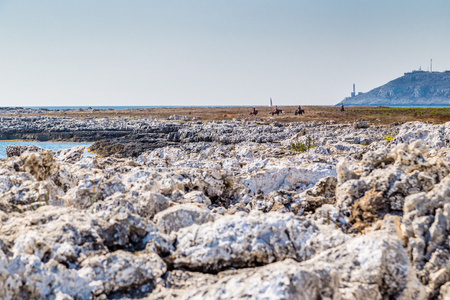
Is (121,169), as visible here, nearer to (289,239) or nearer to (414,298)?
(289,239)

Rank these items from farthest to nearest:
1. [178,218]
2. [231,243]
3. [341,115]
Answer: [341,115] → [178,218] → [231,243]

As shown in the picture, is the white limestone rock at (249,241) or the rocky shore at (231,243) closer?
the rocky shore at (231,243)

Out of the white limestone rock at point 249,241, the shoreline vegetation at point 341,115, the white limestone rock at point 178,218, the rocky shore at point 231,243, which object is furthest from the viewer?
the shoreline vegetation at point 341,115

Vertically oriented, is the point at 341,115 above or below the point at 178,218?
above

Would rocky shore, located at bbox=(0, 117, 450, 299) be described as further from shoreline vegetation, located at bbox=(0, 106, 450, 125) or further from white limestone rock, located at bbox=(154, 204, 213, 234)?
shoreline vegetation, located at bbox=(0, 106, 450, 125)

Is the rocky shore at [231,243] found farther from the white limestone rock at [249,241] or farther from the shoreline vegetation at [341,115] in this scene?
the shoreline vegetation at [341,115]

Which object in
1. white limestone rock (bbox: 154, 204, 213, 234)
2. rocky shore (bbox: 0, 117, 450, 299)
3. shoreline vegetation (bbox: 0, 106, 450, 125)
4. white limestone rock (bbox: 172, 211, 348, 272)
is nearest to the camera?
rocky shore (bbox: 0, 117, 450, 299)

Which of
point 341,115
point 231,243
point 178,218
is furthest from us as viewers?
point 341,115

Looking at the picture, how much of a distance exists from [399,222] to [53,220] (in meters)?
3.67

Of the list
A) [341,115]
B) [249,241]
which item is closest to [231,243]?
[249,241]


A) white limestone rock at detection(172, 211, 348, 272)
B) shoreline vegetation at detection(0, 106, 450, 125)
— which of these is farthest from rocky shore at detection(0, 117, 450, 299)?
shoreline vegetation at detection(0, 106, 450, 125)

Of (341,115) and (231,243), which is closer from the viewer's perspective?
(231,243)

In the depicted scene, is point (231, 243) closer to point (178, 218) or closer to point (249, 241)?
point (249, 241)

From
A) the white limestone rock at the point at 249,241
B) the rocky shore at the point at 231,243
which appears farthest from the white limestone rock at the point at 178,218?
the white limestone rock at the point at 249,241
